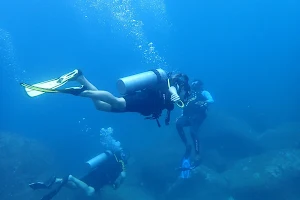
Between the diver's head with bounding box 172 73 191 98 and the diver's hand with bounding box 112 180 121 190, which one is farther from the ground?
the diver's head with bounding box 172 73 191 98

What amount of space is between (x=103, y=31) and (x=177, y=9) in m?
22.4

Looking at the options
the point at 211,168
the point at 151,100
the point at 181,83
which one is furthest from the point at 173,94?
the point at 211,168

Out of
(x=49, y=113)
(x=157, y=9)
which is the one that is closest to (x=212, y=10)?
(x=157, y=9)

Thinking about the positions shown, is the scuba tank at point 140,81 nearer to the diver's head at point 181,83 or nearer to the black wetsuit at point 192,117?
the diver's head at point 181,83

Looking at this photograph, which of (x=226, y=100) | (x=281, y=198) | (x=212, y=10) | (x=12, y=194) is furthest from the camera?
(x=212, y=10)

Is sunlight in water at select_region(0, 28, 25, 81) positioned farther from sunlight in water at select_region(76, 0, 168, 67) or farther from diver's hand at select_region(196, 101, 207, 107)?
diver's hand at select_region(196, 101, 207, 107)

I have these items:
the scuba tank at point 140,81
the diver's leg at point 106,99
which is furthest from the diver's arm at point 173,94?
the diver's leg at point 106,99

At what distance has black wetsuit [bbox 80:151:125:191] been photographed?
30.8 ft

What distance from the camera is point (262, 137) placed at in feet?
50.8

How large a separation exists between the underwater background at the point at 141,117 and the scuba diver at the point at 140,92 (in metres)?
7.27

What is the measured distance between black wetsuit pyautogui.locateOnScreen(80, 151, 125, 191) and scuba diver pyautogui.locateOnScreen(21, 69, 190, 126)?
4.46 m

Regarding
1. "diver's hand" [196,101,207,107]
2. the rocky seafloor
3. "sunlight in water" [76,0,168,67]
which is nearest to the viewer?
"diver's hand" [196,101,207,107]

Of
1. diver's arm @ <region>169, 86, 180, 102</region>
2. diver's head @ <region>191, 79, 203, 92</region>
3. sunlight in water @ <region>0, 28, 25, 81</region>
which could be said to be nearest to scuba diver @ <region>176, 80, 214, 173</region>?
diver's head @ <region>191, 79, 203, 92</region>

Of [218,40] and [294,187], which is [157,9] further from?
[294,187]
